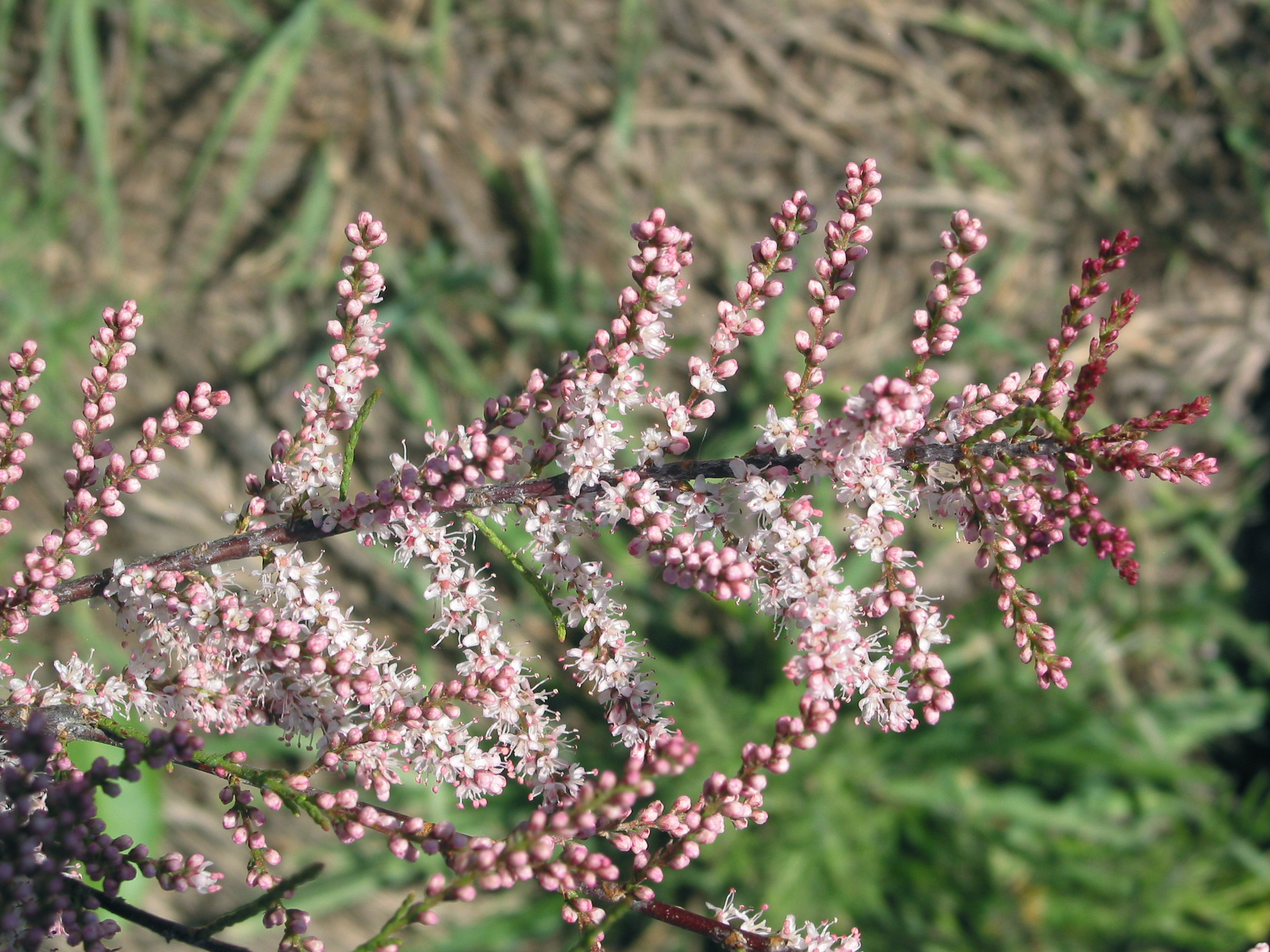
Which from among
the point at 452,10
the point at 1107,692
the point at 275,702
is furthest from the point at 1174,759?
the point at 452,10

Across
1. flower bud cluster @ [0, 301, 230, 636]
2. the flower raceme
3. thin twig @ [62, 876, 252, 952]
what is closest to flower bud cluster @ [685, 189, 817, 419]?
the flower raceme

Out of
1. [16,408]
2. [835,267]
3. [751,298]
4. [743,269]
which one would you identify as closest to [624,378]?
[751,298]

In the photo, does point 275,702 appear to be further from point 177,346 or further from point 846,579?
point 177,346

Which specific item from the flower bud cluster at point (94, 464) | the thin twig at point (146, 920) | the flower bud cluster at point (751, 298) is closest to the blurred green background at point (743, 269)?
the flower bud cluster at point (751, 298)

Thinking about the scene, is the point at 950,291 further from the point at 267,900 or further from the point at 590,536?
the point at 267,900

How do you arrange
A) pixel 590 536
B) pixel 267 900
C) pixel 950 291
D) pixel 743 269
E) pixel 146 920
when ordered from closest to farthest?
pixel 267 900
pixel 146 920
pixel 950 291
pixel 590 536
pixel 743 269

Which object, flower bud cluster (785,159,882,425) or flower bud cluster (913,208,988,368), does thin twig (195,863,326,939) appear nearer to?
flower bud cluster (785,159,882,425)
